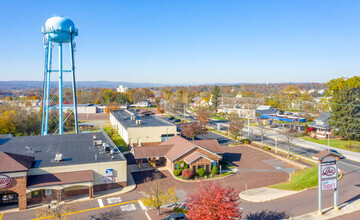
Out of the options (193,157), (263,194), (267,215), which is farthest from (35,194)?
(263,194)

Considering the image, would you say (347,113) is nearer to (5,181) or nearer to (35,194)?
(35,194)

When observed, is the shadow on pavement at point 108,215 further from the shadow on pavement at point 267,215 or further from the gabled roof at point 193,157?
the gabled roof at point 193,157

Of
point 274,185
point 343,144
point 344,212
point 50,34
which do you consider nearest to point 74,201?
point 274,185

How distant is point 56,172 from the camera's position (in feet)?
90.5

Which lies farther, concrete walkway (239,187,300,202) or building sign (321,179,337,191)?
concrete walkway (239,187,300,202)

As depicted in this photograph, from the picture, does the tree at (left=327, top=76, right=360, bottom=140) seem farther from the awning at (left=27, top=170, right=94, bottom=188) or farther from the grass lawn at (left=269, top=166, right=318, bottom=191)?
the awning at (left=27, top=170, right=94, bottom=188)

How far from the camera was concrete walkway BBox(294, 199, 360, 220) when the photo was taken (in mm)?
21891

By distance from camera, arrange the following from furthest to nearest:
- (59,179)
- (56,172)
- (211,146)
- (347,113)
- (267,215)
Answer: (347,113), (211,146), (56,172), (59,179), (267,215)

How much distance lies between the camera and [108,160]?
98.8ft

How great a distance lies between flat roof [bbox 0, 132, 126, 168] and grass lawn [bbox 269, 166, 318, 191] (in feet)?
62.4

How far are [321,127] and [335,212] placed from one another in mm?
38014

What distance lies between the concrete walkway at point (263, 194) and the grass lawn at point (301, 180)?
3.88 ft

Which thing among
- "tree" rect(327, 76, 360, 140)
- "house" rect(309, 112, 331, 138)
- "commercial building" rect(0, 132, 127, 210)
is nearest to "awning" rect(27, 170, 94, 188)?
"commercial building" rect(0, 132, 127, 210)

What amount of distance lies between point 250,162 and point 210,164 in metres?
8.53
